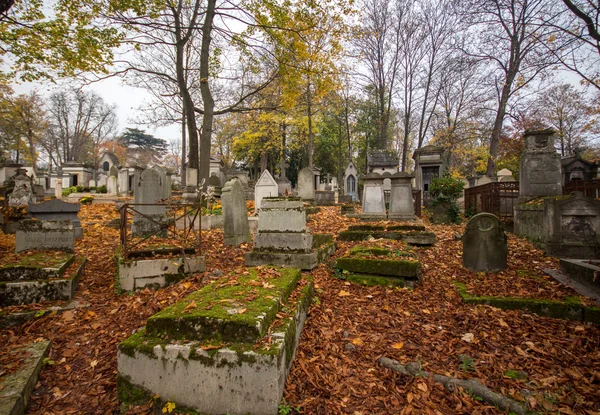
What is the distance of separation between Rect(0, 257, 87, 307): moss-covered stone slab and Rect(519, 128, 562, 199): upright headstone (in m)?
11.0

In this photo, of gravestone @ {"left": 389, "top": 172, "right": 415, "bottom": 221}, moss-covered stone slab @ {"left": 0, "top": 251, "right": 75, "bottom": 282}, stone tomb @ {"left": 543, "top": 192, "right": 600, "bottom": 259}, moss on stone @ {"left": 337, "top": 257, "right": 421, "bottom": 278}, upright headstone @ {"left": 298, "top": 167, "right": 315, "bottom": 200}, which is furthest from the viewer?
upright headstone @ {"left": 298, "top": 167, "right": 315, "bottom": 200}

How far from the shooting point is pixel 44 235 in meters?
5.38

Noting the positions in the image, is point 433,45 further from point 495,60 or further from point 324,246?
point 324,246

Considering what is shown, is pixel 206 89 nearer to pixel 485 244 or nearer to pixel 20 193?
pixel 20 193

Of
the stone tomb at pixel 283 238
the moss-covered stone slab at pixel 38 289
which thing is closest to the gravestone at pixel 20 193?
the moss-covered stone slab at pixel 38 289

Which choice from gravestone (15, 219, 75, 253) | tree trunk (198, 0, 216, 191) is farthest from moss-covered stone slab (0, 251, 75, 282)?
tree trunk (198, 0, 216, 191)

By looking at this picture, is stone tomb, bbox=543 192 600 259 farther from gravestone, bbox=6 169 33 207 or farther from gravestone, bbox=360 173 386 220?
gravestone, bbox=6 169 33 207

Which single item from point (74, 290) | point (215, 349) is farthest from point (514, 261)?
point (74, 290)

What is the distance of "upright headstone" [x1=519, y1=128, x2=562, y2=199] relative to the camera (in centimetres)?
830

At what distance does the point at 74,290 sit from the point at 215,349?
3.56m

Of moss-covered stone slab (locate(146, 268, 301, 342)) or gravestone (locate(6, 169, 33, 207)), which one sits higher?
gravestone (locate(6, 169, 33, 207))

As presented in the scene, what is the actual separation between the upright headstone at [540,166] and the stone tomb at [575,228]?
3178 millimetres

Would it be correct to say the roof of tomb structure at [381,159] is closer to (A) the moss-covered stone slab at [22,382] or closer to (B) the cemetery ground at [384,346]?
(B) the cemetery ground at [384,346]

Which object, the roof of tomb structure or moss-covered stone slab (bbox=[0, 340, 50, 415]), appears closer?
moss-covered stone slab (bbox=[0, 340, 50, 415])
